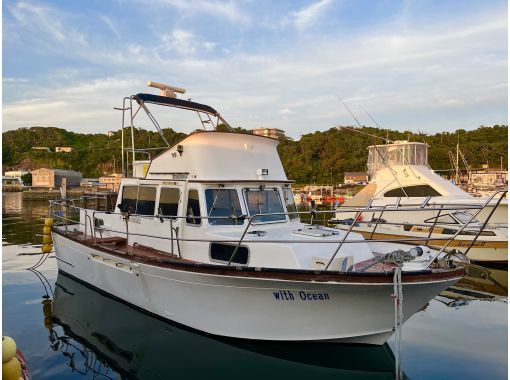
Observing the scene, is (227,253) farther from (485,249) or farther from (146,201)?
(485,249)

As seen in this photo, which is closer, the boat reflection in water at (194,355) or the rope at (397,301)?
the rope at (397,301)

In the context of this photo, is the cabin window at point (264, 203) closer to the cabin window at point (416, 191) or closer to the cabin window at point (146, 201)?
the cabin window at point (146, 201)

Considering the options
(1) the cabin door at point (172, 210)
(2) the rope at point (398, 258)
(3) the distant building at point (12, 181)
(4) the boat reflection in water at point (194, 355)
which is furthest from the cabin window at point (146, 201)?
(3) the distant building at point (12, 181)

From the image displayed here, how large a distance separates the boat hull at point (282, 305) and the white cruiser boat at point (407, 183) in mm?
10681

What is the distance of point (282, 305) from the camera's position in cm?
672

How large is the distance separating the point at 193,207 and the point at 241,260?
1.59 metres

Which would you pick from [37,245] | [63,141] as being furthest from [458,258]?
[63,141]

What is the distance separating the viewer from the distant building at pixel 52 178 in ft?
291

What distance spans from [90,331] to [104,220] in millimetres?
3137

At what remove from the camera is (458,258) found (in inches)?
286

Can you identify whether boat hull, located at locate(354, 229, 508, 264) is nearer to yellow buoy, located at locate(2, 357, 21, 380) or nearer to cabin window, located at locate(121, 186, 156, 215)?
cabin window, located at locate(121, 186, 156, 215)

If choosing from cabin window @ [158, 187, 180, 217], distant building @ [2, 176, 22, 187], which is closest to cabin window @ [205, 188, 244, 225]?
cabin window @ [158, 187, 180, 217]

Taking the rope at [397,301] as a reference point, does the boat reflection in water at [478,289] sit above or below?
below

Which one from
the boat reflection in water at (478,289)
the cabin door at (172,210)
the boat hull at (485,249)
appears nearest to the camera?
the cabin door at (172,210)
